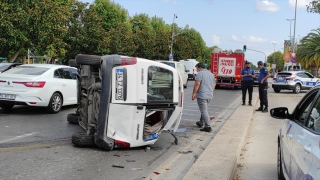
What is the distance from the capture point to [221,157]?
6.22 m

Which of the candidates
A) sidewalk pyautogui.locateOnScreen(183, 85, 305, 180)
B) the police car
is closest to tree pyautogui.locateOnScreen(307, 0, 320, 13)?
the police car

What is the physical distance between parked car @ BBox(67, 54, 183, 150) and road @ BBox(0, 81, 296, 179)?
281mm

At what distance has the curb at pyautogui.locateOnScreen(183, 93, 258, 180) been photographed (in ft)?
17.0

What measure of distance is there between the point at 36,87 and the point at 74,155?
462cm

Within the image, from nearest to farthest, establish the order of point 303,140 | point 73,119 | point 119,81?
1. point 303,140
2. point 119,81
3. point 73,119

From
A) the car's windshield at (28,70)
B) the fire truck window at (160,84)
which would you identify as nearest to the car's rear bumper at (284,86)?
the car's windshield at (28,70)

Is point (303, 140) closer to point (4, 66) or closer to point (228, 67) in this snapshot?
point (4, 66)

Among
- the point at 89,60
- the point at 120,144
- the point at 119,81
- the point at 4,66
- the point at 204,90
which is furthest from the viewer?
the point at 4,66

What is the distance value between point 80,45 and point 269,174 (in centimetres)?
2684

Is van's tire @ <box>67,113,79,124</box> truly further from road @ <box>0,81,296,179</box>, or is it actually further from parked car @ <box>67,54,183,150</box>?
parked car @ <box>67,54,183,150</box>

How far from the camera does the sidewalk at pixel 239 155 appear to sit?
5.39 m

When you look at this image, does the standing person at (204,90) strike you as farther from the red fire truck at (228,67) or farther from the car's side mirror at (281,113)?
the red fire truck at (228,67)

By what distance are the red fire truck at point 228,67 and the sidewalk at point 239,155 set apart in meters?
16.3

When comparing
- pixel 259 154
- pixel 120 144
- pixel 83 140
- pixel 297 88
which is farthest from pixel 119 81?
pixel 297 88
